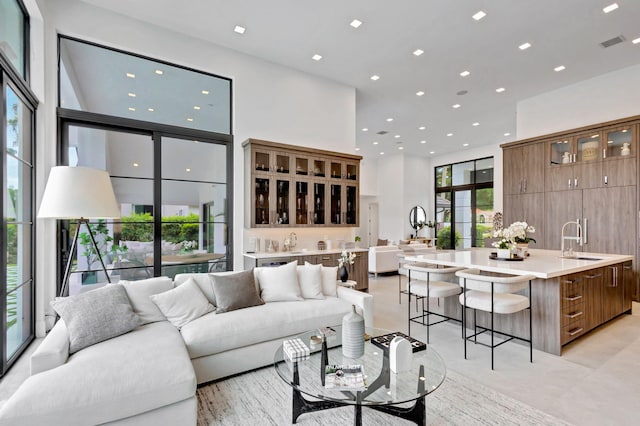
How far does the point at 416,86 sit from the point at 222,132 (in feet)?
12.7

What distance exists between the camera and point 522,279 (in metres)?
2.94

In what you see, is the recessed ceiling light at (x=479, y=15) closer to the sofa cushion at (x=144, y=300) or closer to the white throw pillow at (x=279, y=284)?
the white throw pillow at (x=279, y=284)

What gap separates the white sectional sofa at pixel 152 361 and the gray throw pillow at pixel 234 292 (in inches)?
2.0

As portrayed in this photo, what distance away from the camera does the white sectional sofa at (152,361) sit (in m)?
1.68

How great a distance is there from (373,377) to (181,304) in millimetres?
1885

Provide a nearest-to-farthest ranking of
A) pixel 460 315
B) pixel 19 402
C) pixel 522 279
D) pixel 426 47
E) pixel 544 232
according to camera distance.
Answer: pixel 19 402, pixel 522 279, pixel 460 315, pixel 426 47, pixel 544 232

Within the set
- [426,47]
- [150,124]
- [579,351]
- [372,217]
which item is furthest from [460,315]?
[372,217]

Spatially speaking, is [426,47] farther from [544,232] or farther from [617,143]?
[544,232]

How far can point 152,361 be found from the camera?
2.01 meters

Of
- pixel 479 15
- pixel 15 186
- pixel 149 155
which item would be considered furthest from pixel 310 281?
pixel 479 15

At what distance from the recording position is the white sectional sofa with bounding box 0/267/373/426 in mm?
1676

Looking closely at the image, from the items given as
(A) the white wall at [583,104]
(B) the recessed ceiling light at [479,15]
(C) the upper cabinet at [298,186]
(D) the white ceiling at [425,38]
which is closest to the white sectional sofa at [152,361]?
(C) the upper cabinet at [298,186]

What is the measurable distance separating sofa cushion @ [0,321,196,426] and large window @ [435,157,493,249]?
10616 millimetres

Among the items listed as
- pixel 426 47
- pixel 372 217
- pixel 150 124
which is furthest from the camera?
pixel 372 217
